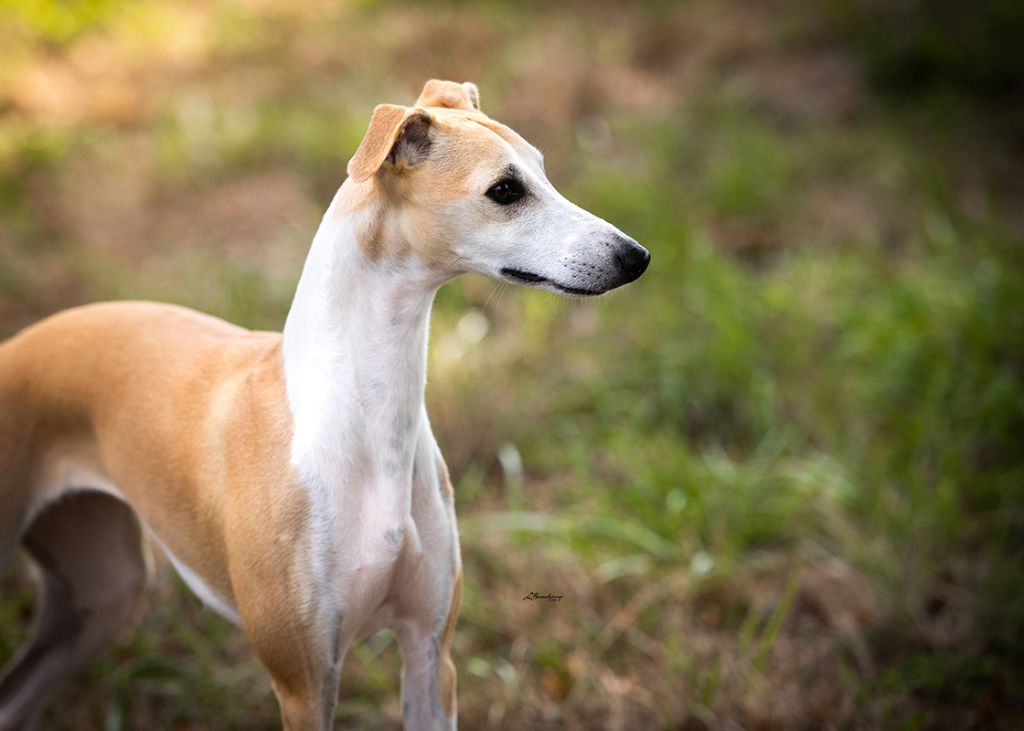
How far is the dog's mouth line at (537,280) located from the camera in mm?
2232

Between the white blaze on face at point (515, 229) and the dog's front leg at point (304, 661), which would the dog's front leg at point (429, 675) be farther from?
the white blaze on face at point (515, 229)

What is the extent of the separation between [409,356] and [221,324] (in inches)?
35.5

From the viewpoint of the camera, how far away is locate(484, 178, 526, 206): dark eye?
2232 mm

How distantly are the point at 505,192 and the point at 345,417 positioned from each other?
2.22 feet

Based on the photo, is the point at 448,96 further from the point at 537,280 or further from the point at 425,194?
the point at 537,280

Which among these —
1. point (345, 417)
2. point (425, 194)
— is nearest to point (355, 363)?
point (345, 417)

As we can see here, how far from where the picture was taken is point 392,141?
2.12 metres

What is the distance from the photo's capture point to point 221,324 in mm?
2938

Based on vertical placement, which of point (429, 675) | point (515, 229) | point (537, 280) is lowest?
point (429, 675)

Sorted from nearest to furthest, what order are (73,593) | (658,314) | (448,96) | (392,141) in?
(392,141)
(448,96)
(73,593)
(658,314)

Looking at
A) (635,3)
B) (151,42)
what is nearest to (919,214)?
(635,3)

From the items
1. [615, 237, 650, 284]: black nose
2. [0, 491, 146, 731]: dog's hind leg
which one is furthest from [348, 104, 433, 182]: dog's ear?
[0, 491, 146, 731]: dog's hind leg

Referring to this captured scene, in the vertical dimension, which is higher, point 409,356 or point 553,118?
point 409,356

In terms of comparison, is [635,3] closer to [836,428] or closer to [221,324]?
[836,428]
